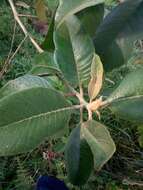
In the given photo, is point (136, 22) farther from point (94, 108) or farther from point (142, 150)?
point (142, 150)

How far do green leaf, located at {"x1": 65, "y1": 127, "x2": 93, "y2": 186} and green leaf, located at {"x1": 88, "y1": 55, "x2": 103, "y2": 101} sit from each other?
0.18ft

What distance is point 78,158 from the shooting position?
694 millimetres

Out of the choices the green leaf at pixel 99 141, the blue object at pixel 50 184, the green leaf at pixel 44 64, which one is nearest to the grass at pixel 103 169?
the blue object at pixel 50 184

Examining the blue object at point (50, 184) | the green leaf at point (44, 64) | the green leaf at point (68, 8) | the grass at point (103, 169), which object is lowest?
the grass at point (103, 169)

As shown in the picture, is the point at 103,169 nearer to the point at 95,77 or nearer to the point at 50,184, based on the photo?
the point at 50,184

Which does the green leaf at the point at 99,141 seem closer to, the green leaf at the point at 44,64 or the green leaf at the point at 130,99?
the green leaf at the point at 130,99

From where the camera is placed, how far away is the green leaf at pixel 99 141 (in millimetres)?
632

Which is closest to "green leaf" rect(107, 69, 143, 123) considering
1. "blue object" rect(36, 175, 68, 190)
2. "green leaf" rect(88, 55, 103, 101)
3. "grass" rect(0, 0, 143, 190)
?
"green leaf" rect(88, 55, 103, 101)

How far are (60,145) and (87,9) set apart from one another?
0.76 m

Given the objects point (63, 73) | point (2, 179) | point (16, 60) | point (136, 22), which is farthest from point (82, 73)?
point (16, 60)

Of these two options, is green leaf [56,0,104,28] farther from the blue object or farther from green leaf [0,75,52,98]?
the blue object

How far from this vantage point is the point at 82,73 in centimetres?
72

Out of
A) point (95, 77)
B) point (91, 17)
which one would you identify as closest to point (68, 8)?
point (91, 17)

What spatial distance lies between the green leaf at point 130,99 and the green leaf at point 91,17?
14 cm
